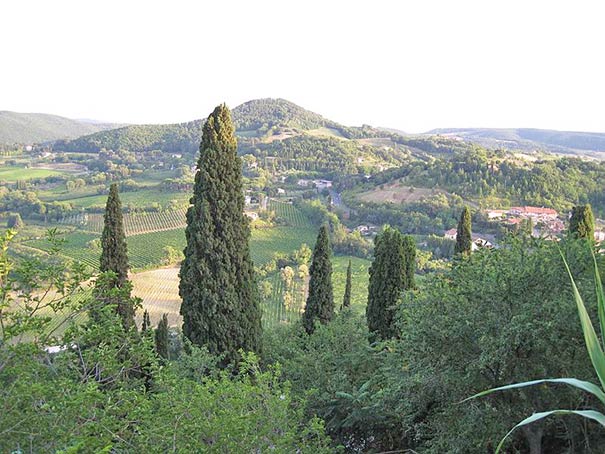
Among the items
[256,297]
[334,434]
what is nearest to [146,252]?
[256,297]

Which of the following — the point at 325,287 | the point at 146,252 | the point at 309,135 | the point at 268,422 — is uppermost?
the point at 309,135

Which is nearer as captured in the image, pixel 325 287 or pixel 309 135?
pixel 325 287

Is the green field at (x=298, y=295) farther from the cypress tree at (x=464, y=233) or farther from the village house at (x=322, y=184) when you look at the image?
the village house at (x=322, y=184)

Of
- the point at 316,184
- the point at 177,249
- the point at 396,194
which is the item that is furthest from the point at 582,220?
the point at 316,184

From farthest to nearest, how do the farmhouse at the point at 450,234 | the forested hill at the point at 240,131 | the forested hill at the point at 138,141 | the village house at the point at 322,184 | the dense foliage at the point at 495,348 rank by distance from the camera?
the forested hill at the point at 240,131, the forested hill at the point at 138,141, the village house at the point at 322,184, the farmhouse at the point at 450,234, the dense foliage at the point at 495,348

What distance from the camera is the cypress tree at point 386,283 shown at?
14.7 metres

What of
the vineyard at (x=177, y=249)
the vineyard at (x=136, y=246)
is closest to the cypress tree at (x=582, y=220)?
the vineyard at (x=177, y=249)

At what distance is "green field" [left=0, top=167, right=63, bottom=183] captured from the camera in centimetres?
8156

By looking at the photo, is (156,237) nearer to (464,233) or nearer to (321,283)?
(321,283)

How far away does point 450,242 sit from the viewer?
47.2 m

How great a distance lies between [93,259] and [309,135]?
83.0 meters

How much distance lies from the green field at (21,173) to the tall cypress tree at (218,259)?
80.8 meters

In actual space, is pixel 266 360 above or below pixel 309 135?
below

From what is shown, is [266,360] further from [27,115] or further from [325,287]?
[27,115]
